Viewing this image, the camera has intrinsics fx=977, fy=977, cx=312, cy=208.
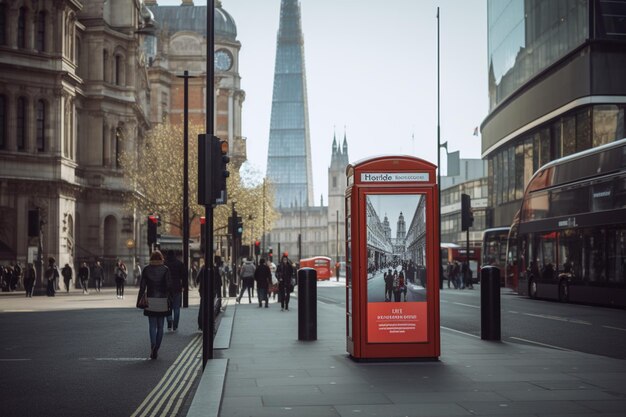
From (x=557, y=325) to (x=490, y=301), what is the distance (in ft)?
19.1

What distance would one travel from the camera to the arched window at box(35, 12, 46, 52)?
49812 mm


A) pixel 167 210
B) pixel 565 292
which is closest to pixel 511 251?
pixel 565 292

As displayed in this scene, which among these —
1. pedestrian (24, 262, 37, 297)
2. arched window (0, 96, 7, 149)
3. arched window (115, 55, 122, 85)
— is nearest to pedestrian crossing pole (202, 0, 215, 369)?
pedestrian (24, 262, 37, 297)

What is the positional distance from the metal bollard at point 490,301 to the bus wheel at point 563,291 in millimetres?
15582

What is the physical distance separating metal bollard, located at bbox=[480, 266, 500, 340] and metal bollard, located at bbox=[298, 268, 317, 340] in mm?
2840

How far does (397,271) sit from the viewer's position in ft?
42.8

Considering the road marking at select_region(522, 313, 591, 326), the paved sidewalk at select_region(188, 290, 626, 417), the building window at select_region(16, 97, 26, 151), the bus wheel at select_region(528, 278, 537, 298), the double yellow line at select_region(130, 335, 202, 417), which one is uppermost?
the building window at select_region(16, 97, 26, 151)

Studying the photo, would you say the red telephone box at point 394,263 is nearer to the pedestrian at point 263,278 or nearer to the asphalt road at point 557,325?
the asphalt road at point 557,325

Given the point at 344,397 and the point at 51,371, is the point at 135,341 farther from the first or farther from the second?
the point at 344,397

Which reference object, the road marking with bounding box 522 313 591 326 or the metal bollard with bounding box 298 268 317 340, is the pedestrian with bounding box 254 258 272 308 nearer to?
the road marking with bounding box 522 313 591 326

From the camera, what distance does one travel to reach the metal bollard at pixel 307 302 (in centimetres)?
1659

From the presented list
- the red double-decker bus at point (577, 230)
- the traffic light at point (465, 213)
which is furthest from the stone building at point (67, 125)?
the red double-decker bus at point (577, 230)

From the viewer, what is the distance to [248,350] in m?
15.0

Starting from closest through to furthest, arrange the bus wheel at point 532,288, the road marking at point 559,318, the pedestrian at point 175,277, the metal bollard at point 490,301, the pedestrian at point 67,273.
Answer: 1. the metal bollard at point 490,301
2. the pedestrian at point 175,277
3. the road marking at point 559,318
4. the bus wheel at point 532,288
5. the pedestrian at point 67,273
